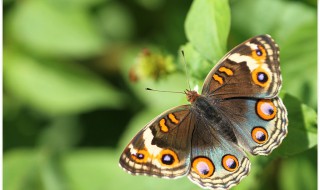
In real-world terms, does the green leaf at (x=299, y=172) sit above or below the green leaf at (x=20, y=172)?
below

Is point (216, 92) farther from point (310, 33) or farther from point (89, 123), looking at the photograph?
point (89, 123)

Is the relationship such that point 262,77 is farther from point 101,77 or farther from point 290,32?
point 101,77

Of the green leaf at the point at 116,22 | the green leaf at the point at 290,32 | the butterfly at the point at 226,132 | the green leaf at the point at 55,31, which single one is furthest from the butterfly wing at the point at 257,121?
the green leaf at the point at 116,22

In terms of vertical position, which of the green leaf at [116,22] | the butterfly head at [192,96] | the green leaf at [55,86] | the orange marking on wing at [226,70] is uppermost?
the green leaf at [116,22]

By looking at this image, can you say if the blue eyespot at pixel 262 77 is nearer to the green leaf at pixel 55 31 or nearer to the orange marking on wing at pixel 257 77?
the orange marking on wing at pixel 257 77

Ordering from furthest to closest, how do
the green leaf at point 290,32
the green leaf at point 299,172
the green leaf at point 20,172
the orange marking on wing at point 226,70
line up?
the green leaf at point 20,172 → the green leaf at point 299,172 → the green leaf at point 290,32 → the orange marking on wing at point 226,70

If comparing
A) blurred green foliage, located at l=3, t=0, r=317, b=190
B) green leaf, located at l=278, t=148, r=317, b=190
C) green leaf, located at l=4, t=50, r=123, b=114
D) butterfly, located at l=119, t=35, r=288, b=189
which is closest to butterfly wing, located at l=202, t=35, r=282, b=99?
butterfly, located at l=119, t=35, r=288, b=189
